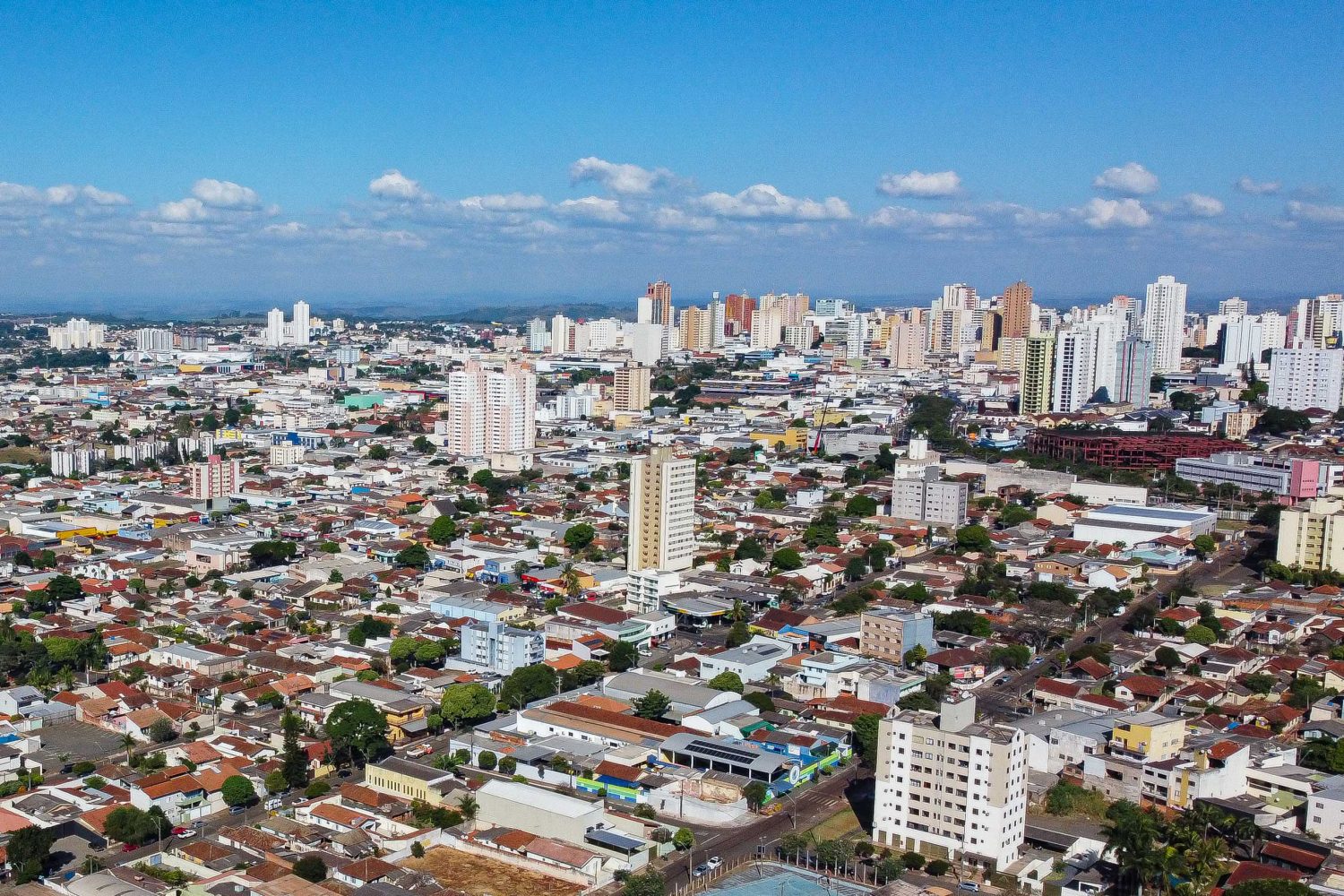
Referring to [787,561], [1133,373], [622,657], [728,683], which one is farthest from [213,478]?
[1133,373]

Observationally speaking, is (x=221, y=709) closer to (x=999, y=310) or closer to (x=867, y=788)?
(x=867, y=788)

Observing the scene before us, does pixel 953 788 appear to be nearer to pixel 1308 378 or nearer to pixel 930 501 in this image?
pixel 930 501

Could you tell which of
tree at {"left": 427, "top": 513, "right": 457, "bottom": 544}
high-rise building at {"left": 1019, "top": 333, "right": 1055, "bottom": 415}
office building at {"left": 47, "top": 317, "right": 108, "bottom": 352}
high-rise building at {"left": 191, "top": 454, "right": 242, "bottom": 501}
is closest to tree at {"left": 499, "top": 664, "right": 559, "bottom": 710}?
tree at {"left": 427, "top": 513, "right": 457, "bottom": 544}

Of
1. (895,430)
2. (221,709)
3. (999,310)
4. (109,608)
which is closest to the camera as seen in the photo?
(221,709)

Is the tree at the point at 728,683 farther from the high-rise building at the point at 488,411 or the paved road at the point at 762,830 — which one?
the high-rise building at the point at 488,411

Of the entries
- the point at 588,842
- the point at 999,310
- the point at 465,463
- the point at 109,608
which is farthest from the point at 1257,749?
the point at 999,310

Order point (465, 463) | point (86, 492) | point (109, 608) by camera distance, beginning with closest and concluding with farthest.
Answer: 1. point (109, 608)
2. point (86, 492)
3. point (465, 463)

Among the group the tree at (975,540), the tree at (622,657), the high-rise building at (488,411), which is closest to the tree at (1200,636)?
the tree at (975,540)
